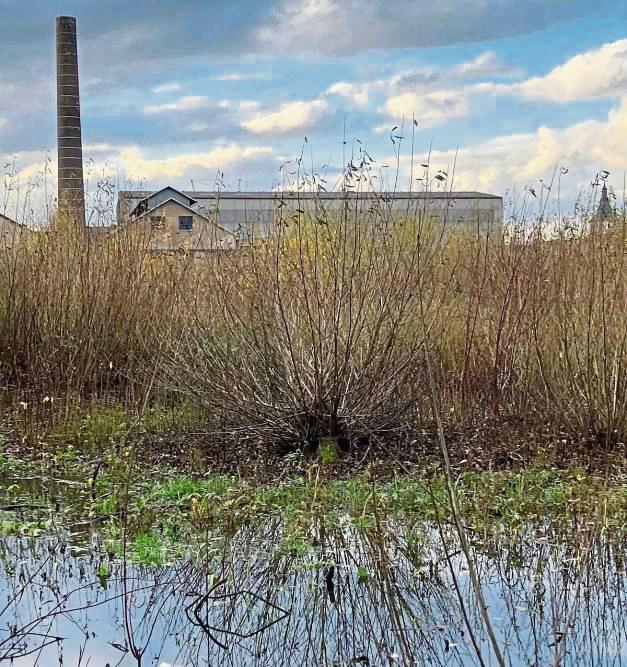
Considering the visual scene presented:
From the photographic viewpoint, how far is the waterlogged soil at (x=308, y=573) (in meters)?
3.65

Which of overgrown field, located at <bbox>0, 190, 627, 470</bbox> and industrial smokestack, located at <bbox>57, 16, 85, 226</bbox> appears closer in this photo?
overgrown field, located at <bbox>0, 190, 627, 470</bbox>

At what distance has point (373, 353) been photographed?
20.9ft

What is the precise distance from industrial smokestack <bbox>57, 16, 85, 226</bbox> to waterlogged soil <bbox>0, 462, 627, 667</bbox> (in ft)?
41.3

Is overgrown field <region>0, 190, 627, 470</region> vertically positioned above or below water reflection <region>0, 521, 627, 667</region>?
above

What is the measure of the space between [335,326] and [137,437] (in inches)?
79.3

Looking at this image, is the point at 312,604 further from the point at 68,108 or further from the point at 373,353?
the point at 68,108

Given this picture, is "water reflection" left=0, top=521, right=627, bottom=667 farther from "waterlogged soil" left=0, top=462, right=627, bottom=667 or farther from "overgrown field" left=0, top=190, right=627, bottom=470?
"overgrown field" left=0, top=190, right=627, bottom=470

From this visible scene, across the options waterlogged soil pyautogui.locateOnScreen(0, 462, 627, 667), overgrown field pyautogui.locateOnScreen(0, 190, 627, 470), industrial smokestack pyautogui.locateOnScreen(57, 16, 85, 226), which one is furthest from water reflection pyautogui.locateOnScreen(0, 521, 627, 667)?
industrial smokestack pyautogui.locateOnScreen(57, 16, 85, 226)

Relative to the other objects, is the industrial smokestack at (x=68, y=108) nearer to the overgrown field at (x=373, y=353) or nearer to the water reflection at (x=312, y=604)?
the overgrown field at (x=373, y=353)

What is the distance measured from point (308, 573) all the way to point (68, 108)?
15136 mm

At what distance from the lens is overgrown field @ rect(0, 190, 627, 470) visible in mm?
6281

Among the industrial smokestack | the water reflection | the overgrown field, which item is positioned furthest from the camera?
the industrial smokestack

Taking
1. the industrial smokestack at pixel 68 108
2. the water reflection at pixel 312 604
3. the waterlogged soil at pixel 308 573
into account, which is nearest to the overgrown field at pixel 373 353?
the waterlogged soil at pixel 308 573

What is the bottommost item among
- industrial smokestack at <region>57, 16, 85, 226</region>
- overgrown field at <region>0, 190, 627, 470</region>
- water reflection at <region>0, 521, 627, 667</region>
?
water reflection at <region>0, 521, 627, 667</region>
